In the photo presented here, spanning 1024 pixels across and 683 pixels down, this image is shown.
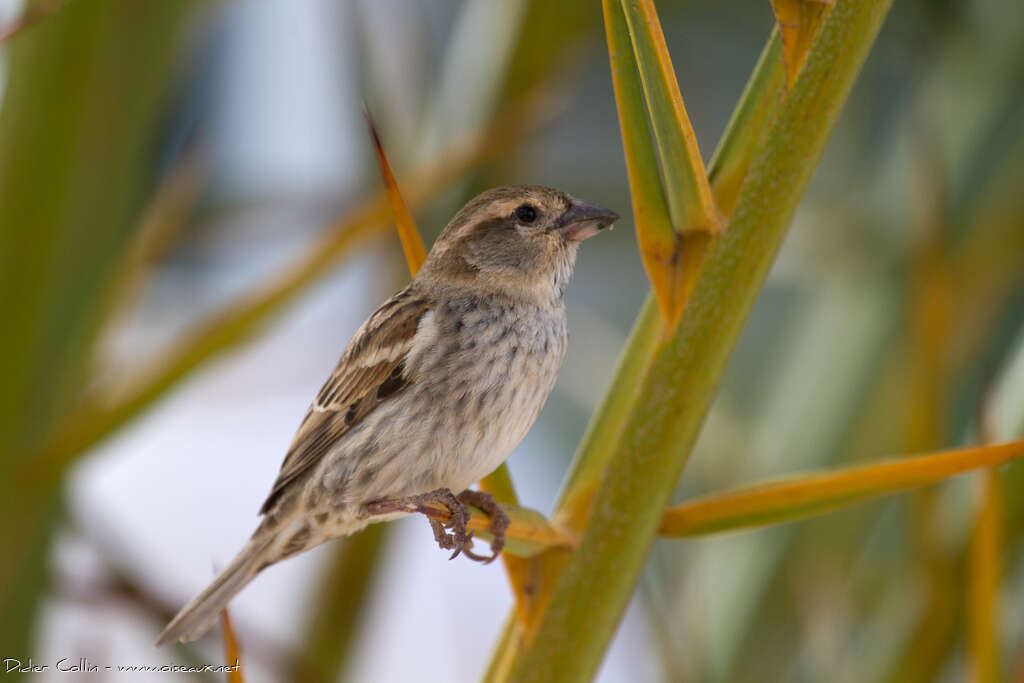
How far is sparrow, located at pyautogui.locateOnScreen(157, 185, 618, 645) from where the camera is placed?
187 cm

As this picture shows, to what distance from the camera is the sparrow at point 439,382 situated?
1.87m

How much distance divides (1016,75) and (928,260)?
5.17 ft

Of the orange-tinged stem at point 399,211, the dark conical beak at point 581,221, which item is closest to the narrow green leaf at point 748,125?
the dark conical beak at point 581,221

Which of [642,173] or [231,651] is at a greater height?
[642,173]

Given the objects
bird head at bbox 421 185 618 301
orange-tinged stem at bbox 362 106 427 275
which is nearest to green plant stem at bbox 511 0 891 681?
orange-tinged stem at bbox 362 106 427 275

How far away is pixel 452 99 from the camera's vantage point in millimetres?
3119

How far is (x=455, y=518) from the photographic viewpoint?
1466mm

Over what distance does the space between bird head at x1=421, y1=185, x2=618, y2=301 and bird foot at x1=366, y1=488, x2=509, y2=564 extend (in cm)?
51

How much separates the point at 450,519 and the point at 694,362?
37cm

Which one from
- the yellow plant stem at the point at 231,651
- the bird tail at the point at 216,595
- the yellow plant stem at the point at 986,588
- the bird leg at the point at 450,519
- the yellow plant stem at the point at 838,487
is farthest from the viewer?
the bird tail at the point at 216,595

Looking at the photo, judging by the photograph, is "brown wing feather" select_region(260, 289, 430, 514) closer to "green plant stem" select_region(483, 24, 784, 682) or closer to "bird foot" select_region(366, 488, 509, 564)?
"bird foot" select_region(366, 488, 509, 564)

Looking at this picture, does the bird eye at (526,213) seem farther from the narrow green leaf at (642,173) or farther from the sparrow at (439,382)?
the narrow green leaf at (642,173)

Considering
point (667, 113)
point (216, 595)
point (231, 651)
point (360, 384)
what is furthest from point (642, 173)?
point (216, 595)

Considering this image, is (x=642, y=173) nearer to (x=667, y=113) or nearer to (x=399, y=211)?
(x=667, y=113)
